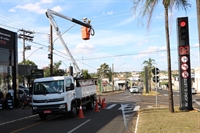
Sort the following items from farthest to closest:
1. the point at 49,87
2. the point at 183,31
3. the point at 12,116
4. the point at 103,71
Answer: the point at 103,71, the point at 183,31, the point at 12,116, the point at 49,87

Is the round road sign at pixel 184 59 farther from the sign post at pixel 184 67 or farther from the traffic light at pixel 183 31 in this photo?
the traffic light at pixel 183 31

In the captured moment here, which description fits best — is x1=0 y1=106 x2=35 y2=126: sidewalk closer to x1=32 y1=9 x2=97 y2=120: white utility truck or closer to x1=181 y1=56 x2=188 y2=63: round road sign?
x1=32 y1=9 x2=97 y2=120: white utility truck

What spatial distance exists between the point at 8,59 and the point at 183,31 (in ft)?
A: 45.2

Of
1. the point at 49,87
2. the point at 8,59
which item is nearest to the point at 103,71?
the point at 8,59

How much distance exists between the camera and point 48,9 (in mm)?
20969

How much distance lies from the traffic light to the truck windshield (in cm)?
798

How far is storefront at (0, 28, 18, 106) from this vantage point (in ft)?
69.6

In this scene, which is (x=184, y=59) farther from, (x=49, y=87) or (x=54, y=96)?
(x=49, y=87)

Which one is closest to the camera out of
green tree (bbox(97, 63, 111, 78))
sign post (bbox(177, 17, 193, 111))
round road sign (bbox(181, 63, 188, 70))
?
sign post (bbox(177, 17, 193, 111))

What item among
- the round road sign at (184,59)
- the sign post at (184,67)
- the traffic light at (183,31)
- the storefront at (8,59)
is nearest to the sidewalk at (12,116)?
the storefront at (8,59)

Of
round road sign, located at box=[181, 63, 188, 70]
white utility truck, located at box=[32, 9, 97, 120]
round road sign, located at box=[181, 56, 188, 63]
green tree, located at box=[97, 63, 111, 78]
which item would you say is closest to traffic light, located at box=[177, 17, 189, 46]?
round road sign, located at box=[181, 56, 188, 63]

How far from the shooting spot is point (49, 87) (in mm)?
15070

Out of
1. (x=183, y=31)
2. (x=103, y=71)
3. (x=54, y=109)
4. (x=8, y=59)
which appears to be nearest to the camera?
(x=54, y=109)

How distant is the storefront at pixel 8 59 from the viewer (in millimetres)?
21219
